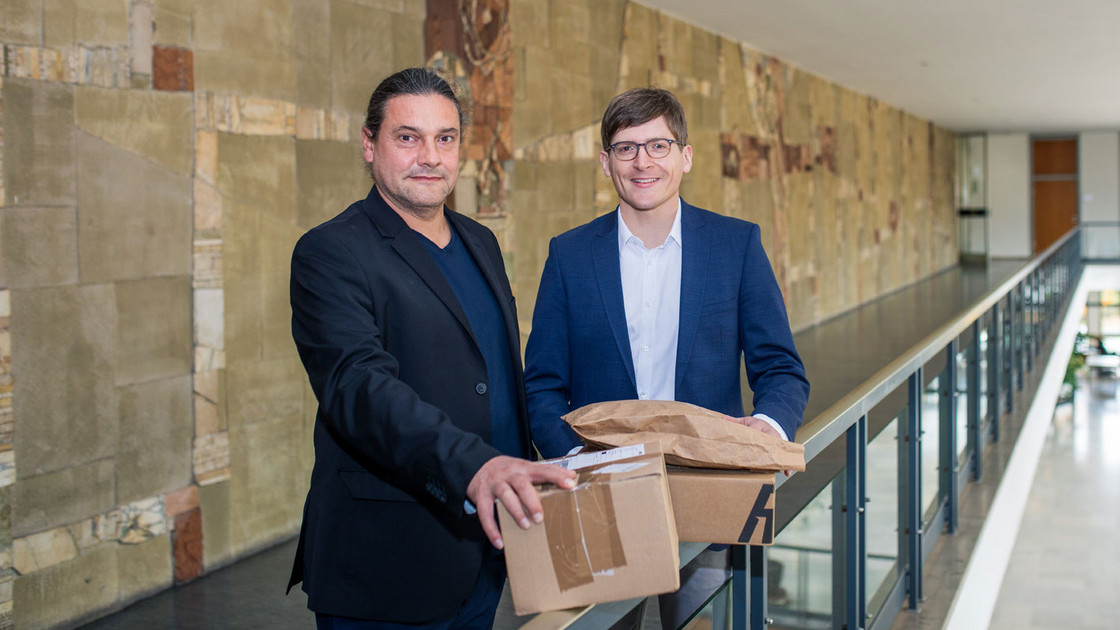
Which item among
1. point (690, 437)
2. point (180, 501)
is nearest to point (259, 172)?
point (180, 501)

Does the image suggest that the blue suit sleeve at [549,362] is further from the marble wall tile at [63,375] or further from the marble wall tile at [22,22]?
the marble wall tile at [22,22]

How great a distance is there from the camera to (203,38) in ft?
13.1

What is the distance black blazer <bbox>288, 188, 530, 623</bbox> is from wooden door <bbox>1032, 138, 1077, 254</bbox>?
86.2ft

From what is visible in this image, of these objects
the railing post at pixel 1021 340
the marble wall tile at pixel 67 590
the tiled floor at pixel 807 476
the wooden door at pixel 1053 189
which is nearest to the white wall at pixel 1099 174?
the wooden door at pixel 1053 189

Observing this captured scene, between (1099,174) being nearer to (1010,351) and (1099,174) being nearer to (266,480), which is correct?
(1010,351)

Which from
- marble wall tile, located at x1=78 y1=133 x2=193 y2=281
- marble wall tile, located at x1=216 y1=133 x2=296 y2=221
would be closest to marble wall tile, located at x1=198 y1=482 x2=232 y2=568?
marble wall tile, located at x1=78 y1=133 x2=193 y2=281

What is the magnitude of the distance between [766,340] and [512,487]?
89cm

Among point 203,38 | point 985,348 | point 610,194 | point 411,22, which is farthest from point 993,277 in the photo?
point 203,38

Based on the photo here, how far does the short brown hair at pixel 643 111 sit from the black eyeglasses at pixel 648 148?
25 mm

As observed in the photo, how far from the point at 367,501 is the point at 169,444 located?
259 cm

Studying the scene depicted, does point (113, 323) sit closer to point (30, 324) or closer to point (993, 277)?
point (30, 324)

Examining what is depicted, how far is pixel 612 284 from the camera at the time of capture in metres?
2.07

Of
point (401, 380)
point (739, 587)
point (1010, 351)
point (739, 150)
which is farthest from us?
point (739, 150)

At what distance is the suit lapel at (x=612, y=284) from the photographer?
2047mm
